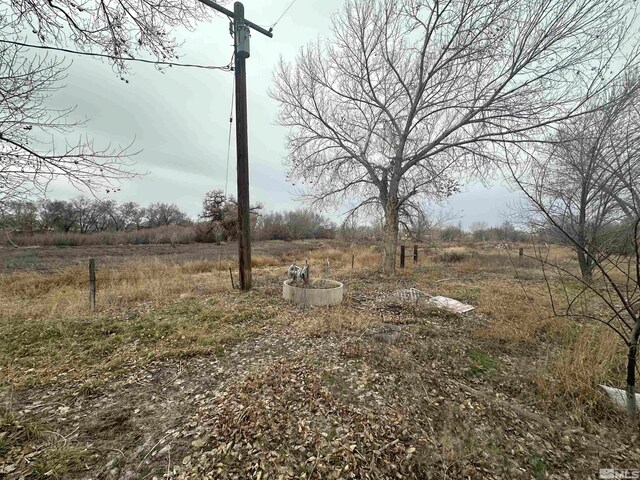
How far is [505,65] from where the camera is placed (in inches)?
272

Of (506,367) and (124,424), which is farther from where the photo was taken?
(506,367)

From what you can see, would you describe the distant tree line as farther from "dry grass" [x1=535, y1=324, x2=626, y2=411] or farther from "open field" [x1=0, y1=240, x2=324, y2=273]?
"dry grass" [x1=535, y1=324, x2=626, y2=411]

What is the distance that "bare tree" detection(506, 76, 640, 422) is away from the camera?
2.52 meters

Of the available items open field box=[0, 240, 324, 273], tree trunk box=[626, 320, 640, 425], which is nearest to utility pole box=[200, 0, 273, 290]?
tree trunk box=[626, 320, 640, 425]

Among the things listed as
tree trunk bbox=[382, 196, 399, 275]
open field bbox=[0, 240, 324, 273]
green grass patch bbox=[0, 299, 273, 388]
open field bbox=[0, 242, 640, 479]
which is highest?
tree trunk bbox=[382, 196, 399, 275]

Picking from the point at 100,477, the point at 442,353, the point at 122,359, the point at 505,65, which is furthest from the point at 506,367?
the point at 505,65

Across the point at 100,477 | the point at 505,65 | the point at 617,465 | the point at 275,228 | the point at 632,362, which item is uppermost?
the point at 505,65

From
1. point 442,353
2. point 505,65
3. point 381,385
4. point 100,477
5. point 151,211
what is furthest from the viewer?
point 151,211

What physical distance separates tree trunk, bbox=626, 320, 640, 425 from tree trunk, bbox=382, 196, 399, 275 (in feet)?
23.5

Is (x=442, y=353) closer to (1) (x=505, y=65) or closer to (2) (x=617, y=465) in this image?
(2) (x=617, y=465)

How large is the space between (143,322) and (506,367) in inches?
228

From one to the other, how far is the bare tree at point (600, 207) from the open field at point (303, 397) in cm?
70

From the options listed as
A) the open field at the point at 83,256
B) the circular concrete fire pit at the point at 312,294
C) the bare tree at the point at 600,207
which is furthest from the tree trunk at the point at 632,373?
the open field at the point at 83,256

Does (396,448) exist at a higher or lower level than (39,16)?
lower
